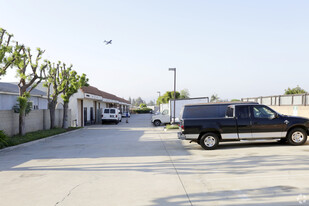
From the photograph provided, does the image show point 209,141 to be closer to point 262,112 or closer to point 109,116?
point 262,112

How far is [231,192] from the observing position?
18.5 ft

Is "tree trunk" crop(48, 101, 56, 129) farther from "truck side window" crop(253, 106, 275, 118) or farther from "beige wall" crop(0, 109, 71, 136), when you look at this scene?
"truck side window" crop(253, 106, 275, 118)

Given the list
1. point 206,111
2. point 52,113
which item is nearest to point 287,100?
point 206,111

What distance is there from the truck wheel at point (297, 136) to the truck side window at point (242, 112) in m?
1.98

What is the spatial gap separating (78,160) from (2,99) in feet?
39.4

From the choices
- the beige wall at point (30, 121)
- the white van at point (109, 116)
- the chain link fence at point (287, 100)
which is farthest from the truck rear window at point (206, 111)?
the white van at point (109, 116)

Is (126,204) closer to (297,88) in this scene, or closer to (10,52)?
(10,52)

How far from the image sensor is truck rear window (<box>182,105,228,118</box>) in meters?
11.8

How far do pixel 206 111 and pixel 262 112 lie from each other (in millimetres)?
2345

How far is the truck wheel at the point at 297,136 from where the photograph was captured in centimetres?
1140

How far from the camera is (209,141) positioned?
1143cm

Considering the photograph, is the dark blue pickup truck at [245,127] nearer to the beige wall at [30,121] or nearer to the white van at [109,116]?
the beige wall at [30,121]

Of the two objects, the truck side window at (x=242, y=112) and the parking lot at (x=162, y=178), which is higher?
the truck side window at (x=242, y=112)

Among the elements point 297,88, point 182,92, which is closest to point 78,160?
point 297,88
